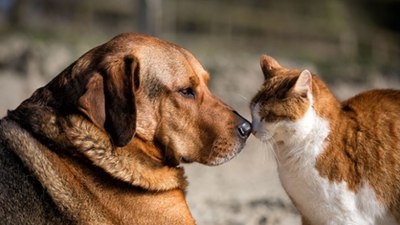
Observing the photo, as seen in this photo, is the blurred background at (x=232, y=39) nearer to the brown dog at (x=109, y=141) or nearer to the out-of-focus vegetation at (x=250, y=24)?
the out-of-focus vegetation at (x=250, y=24)

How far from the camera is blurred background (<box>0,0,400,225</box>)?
13000mm

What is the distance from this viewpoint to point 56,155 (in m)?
4.34

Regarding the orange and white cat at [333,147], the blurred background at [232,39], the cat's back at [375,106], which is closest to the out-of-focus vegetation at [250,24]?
the blurred background at [232,39]

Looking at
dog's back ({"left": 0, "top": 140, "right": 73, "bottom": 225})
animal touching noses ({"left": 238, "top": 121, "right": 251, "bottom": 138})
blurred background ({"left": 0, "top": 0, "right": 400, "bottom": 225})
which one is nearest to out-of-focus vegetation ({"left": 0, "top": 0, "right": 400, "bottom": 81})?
blurred background ({"left": 0, "top": 0, "right": 400, "bottom": 225})

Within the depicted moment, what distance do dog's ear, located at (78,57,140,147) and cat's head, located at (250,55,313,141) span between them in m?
1.37

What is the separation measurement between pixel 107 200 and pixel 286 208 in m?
3.42

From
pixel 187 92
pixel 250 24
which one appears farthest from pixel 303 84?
pixel 250 24

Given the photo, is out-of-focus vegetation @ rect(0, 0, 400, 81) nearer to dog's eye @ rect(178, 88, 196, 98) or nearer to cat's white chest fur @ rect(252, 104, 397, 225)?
cat's white chest fur @ rect(252, 104, 397, 225)

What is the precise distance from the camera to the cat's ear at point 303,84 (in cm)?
531

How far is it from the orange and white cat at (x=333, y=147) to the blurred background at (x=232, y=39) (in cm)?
383

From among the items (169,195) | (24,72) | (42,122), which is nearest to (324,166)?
(169,195)

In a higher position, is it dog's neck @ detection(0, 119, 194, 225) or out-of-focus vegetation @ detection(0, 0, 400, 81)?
dog's neck @ detection(0, 119, 194, 225)

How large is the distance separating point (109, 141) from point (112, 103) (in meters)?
0.22

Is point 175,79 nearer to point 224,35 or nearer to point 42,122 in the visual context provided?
point 42,122
